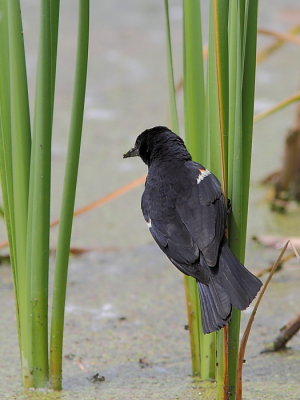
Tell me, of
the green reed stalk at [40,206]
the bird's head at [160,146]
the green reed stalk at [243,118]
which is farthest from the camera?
the bird's head at [160,146]

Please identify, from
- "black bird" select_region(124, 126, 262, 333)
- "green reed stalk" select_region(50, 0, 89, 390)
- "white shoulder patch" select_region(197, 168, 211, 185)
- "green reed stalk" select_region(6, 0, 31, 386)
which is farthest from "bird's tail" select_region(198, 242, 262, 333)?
"green reed stalk" select_region(6, 0, 31, 386)

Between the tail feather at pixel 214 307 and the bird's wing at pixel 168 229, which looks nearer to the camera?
the tail feather at pixel 214 307

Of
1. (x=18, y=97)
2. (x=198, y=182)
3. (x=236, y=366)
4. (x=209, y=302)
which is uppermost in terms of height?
(x=18, y=97)

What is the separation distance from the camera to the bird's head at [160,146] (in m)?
1.99

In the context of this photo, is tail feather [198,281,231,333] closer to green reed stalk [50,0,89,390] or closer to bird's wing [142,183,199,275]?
bird's wing [142,183,199,275]

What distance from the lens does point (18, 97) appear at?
1.82 metres

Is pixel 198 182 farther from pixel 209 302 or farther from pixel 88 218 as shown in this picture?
pixel 88 218

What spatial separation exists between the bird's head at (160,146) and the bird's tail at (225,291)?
0.35 meters

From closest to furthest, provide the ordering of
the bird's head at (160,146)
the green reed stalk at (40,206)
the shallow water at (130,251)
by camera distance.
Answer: the green reed stalk at (40,206), the bird's head at (160,146), the shallow water at (130,251)

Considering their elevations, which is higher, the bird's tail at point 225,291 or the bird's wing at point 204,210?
the bird's wing at point 204,210

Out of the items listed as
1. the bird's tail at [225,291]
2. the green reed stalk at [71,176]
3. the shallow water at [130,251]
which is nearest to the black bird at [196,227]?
the bird's tail at [225,291]

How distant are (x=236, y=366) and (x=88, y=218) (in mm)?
1944

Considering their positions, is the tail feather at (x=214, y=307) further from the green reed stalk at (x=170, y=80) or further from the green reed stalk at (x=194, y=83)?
the green reed stalk at (x=170, y=80)

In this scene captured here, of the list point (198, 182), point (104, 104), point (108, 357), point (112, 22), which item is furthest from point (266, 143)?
point (198, 182)
